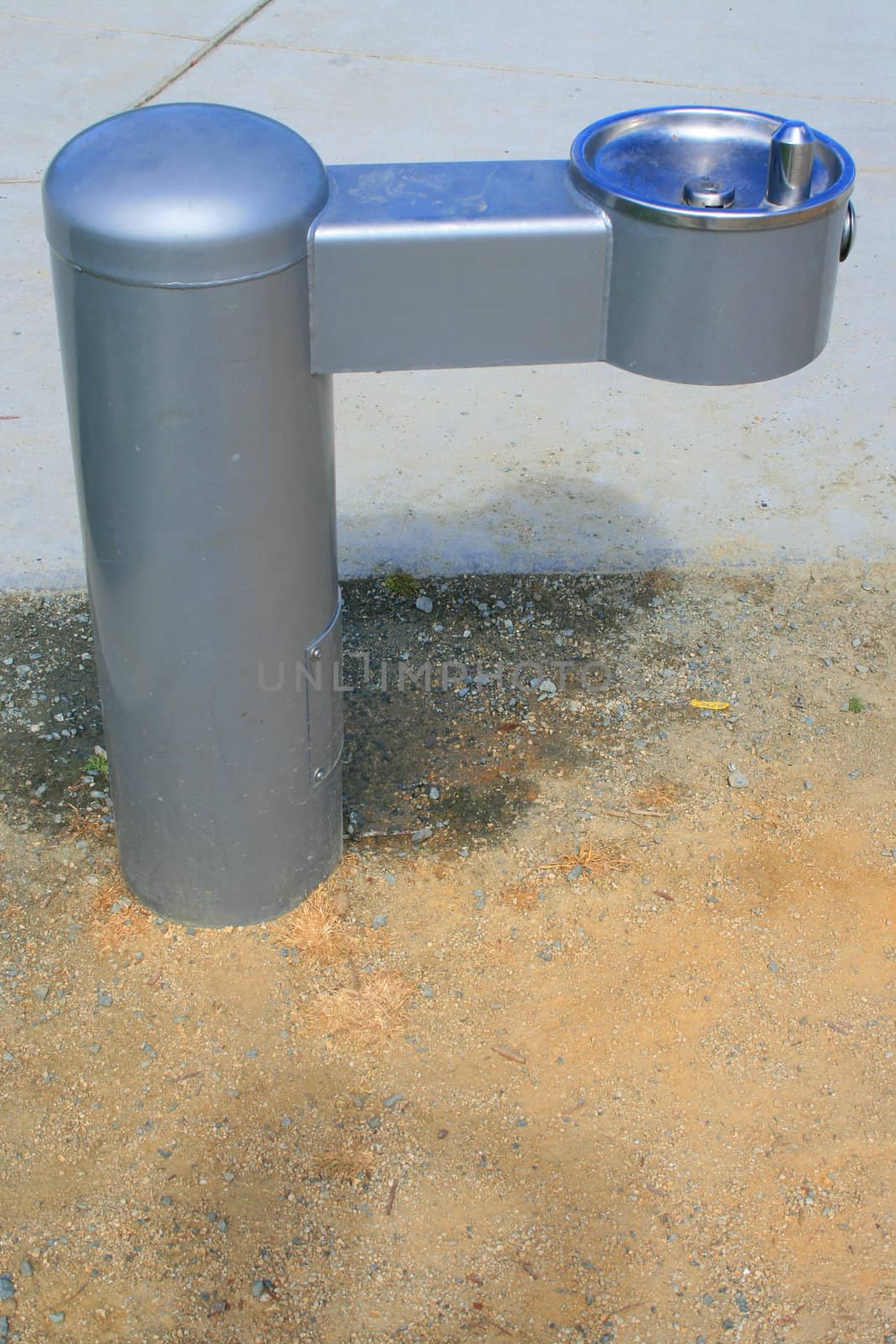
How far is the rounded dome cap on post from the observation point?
2242mm

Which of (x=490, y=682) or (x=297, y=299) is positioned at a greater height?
(x=297, y=299)

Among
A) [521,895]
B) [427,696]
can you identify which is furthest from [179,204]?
[427,696]

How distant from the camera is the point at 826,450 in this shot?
15.9 feet

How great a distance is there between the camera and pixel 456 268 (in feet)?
7.91

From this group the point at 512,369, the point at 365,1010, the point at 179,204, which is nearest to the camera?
the point at 179,204

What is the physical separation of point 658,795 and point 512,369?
2262mm

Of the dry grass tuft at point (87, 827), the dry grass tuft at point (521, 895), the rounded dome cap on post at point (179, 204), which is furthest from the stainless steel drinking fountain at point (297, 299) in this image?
the dry grass tuft at point (521, 895)

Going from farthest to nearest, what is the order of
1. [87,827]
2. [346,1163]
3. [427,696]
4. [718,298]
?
[427,696]
[87,827]
[346,1163]
[718,298]

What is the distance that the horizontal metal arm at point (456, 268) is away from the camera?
238 cm

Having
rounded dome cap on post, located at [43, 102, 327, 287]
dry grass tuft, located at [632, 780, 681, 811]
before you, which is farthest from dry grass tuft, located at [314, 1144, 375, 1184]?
rounded dome cap on post, located at [43, 102, 327, 287]

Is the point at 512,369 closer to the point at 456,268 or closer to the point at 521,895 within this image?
the point at 521,895

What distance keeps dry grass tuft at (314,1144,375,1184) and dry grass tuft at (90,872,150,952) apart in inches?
27.7

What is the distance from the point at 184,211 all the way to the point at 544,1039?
68.6 inches

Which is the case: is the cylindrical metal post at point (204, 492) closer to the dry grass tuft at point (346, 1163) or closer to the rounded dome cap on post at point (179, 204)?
the rounded dome cap on post at point (179, 204)
